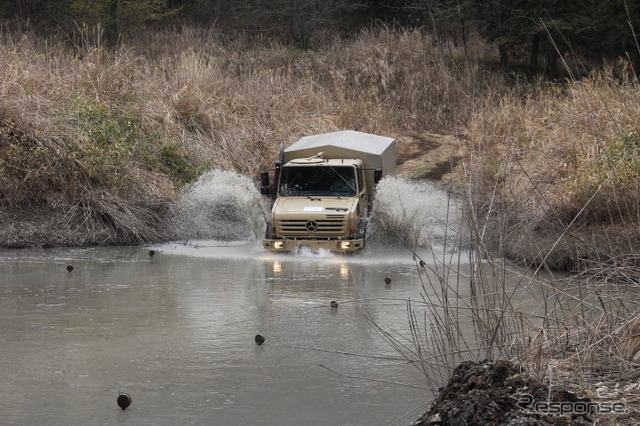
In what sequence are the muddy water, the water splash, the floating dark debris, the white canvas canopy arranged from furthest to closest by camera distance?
the water splash → the white canvas canopy → the muddy water → the floating dark debris

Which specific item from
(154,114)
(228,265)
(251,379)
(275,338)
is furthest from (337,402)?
(154,114)

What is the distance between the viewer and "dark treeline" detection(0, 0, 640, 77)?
102 ft

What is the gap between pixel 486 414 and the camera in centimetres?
574

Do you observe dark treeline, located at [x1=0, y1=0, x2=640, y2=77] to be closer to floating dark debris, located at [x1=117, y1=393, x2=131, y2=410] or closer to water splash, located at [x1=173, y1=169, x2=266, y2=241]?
water splash, located at [x1=173, y1=169, x2=266, y2=241]

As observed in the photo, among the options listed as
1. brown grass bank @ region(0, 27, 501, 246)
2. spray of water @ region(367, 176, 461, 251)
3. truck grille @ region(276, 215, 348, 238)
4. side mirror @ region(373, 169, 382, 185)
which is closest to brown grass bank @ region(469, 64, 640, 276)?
spray of water @ region(367, 176, 461, 251)

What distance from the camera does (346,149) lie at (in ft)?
60.8

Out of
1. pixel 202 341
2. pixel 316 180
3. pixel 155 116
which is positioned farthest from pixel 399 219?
pixel 202 341

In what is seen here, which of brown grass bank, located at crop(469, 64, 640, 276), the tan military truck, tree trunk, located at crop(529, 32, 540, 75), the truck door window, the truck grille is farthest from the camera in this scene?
tree trunk, located at crop(529, 32, 540, 75)

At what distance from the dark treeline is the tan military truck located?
36.6 ft

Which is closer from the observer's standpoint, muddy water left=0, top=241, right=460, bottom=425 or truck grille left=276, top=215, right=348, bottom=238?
muddy water left=0, top=241, right=460, bottom=425

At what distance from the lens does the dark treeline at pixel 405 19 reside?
31.2m

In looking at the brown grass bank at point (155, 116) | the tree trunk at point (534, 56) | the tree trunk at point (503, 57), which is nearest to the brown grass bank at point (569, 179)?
the brown grass bank at point (155, 116)

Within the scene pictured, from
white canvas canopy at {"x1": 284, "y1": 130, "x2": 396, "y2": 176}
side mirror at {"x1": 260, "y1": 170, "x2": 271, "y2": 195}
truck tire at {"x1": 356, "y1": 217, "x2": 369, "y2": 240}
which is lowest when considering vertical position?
truck tire at {"x1": 356, "y1": 217, "x2": 369, "y2": 240}

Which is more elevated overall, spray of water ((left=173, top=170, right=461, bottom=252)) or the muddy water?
spray of water ((left=173, top=170, right=461, bottom=252))
